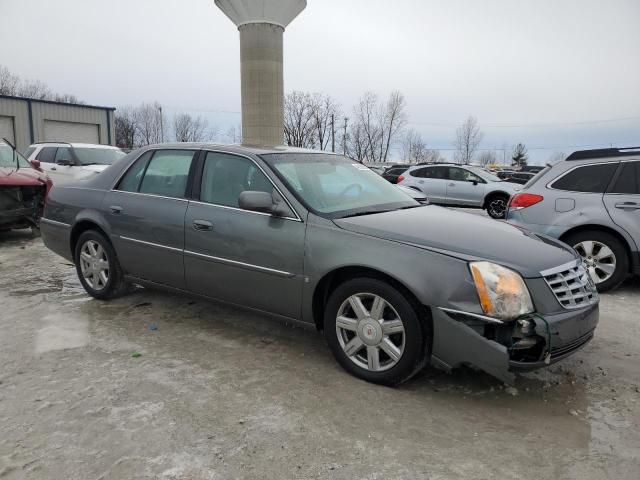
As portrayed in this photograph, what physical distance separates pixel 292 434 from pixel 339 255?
118cm

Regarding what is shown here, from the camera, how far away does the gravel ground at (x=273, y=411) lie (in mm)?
2590

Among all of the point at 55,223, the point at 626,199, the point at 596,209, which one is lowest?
the point at 55,223

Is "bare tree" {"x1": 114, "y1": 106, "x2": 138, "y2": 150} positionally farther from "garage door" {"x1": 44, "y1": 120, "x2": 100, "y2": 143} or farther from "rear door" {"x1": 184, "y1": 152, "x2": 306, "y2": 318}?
"rear door" {"x1": 184, "y1": 152, "x2": 306, "y2": 318}

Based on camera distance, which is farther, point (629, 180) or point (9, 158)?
point (9, 158)

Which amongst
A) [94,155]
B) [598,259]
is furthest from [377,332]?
[94,155]

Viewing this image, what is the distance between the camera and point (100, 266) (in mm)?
5156

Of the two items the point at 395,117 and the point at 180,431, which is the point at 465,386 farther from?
the point at 395,117

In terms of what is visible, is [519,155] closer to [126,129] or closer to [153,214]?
[126,129]

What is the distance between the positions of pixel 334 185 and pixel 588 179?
3411 millimetres

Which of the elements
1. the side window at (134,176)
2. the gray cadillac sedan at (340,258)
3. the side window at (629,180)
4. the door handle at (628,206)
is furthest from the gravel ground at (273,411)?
the side window at (629,180)

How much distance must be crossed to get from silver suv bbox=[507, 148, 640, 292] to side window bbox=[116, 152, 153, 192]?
4.29 meters

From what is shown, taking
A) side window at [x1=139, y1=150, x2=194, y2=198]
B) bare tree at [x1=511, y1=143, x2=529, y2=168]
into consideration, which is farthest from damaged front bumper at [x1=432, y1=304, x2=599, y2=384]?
bare tree at [x1=511, y1=143, x2=529, y2=168]

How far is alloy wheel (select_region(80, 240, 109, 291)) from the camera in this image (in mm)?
5129

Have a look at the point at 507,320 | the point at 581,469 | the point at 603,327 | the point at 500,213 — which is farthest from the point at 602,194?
the point at 500,213
